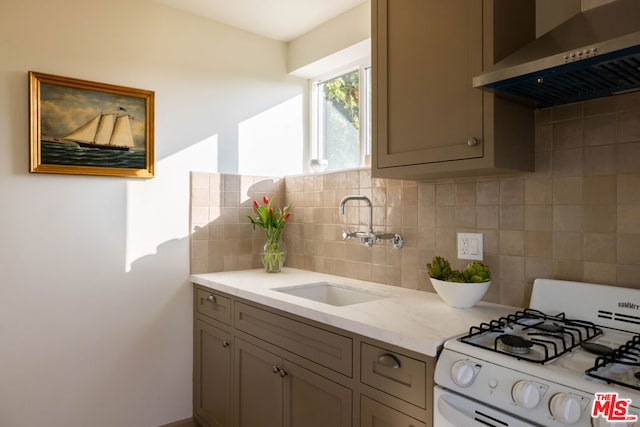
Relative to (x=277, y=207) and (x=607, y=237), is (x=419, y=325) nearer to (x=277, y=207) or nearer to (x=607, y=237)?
(x=607, y=237)

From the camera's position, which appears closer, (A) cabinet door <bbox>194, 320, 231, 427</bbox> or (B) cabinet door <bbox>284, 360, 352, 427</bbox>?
(B) cabinet door <bbox>284, 360, 352, 427</bbox>

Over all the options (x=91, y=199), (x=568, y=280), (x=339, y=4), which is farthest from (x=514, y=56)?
(x=91, y=199)

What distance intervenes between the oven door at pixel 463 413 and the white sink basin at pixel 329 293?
0.88 meters

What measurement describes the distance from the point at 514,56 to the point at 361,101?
4.53 feet

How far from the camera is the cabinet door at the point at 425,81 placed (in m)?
1.44

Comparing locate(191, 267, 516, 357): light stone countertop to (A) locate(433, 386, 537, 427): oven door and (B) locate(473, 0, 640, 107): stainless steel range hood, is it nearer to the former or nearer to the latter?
(A) locate(433, 386, 537, 427): oven door

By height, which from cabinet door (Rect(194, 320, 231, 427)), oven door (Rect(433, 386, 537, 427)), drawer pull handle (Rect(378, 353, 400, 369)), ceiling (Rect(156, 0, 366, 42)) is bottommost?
cabinet door (Rect(194, 320, 231, 427))

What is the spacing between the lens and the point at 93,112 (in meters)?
2.13

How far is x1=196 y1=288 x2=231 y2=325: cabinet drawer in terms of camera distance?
2.14m

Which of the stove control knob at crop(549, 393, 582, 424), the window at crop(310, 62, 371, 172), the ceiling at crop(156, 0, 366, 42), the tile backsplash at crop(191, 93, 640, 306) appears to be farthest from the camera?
the window at crop(310, 62, 371, 172)

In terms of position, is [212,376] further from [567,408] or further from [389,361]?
[567,408]

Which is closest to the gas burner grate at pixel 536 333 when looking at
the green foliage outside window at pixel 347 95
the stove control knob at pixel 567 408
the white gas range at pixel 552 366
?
the white gas range at pixel 552 366

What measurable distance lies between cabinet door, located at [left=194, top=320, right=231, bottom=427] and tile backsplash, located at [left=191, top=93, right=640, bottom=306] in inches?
16.7

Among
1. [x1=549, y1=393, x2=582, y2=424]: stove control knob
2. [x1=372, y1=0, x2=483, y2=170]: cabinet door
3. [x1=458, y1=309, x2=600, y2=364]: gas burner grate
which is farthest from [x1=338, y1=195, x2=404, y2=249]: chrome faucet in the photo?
[x1=549, y1=393, x2=582, y2=424]: stove control knob
